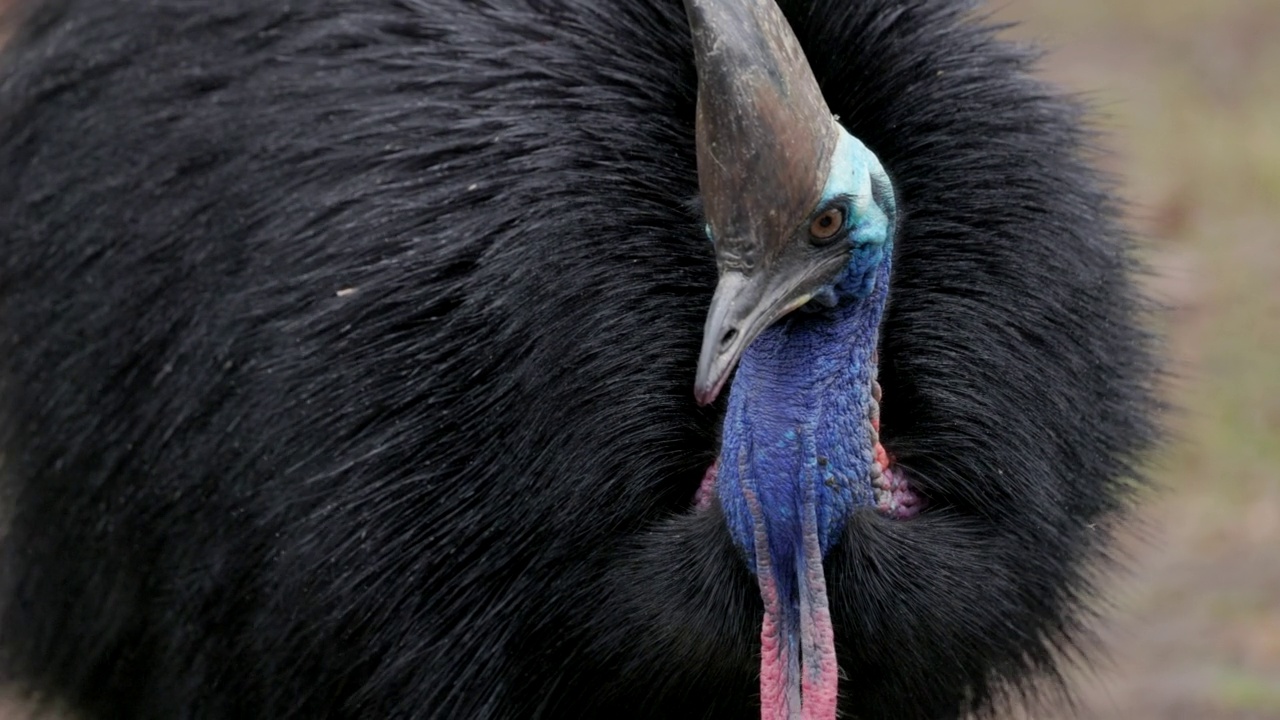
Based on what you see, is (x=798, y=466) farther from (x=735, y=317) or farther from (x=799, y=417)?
(x=735, y=317)

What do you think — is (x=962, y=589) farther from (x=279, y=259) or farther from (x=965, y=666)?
(x=279, y=259)

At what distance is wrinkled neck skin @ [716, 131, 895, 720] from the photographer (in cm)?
246

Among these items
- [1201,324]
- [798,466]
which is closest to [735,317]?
[798,466]

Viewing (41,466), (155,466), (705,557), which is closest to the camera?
(705,557)

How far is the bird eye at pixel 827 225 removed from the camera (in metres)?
2.33

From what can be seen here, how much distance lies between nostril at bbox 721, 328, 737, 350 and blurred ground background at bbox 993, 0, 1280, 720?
3.54 feet

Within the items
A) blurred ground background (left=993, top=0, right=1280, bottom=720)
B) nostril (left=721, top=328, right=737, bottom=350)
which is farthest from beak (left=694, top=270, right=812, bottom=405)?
blurred ground background (left=993, top=0, right=1280, bottom=720)

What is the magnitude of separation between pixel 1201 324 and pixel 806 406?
3.37 metres

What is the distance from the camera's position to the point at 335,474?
2744mm

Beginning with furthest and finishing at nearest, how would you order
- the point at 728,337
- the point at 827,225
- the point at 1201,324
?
the point at 1201,324 → the point at 827,225 → the point at 728,337

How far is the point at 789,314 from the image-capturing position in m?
2.48

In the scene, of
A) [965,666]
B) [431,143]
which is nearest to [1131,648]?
[965,666]

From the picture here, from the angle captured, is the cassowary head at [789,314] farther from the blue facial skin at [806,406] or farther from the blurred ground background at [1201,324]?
the blurred ground background at [1201,324]

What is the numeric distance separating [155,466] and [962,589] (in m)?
1.27
